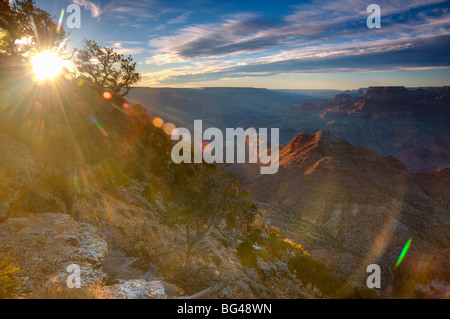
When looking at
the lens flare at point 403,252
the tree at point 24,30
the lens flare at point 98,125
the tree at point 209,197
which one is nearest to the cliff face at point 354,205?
the lens flare at point 403,252

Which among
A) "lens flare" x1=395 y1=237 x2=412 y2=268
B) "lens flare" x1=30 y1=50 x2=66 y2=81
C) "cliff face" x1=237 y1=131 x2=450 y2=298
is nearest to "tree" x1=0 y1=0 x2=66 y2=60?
"lens flare" x1=30 y1=50 x2=66 y2=81

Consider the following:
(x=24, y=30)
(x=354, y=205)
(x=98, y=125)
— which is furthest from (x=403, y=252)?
(x=24, y=30)

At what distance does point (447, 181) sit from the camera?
78188 millimetres

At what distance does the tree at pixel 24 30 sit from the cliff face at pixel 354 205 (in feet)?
193

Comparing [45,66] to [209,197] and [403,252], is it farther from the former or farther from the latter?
[403,252]

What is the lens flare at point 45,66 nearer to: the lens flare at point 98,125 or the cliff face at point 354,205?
the lens flare at point 98,125

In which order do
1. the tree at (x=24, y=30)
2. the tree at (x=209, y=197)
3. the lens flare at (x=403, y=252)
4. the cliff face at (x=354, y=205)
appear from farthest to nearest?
the cliff face at (x=354, y=205), the lens flare at (x=403, y=252), the tree at (x=24, y=30), the tree at (x=209, y=197)

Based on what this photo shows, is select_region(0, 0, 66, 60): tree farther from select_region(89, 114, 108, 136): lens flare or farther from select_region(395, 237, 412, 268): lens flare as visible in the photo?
select_region(395, 237, 412, 268): lens flare

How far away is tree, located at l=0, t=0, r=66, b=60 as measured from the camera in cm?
2314

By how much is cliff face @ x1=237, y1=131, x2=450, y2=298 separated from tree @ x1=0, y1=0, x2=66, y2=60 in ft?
193

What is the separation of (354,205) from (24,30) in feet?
274

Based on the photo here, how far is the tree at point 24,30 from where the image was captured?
23141mm

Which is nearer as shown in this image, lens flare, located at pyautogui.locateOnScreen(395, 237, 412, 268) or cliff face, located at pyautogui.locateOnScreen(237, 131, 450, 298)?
lens flare, located at pyautogui.locateOnScreen(395, 237, 412, 268)
